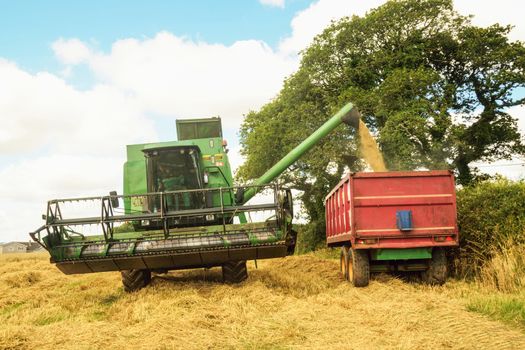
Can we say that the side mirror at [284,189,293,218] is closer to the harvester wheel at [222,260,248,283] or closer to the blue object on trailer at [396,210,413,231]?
the harvester wheel at [222,260,248,283]

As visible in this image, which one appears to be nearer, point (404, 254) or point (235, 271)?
point (404, 254)

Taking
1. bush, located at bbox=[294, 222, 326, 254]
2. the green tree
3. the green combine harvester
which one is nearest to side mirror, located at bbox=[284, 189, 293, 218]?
the green combine harvester

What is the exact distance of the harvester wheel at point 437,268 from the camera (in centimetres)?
941

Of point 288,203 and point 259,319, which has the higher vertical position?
point 288,203

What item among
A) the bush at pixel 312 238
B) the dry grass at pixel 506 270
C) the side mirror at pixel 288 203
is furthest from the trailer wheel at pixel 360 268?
the bush at pixel 312 238

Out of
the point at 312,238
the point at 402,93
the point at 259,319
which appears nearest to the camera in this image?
the point at 259,319

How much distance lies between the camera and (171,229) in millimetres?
9375

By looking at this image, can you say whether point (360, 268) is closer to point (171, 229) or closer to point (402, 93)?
point (171, 229)

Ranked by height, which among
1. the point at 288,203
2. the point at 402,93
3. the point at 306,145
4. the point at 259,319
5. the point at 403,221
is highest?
the point at 402,93

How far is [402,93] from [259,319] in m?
15.7

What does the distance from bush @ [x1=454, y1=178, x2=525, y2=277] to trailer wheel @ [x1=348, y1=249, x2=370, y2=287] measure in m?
1.97

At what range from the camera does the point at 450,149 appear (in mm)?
20406

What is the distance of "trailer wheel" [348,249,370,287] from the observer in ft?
30.7

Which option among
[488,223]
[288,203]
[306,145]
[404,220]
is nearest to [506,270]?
[488,223]
